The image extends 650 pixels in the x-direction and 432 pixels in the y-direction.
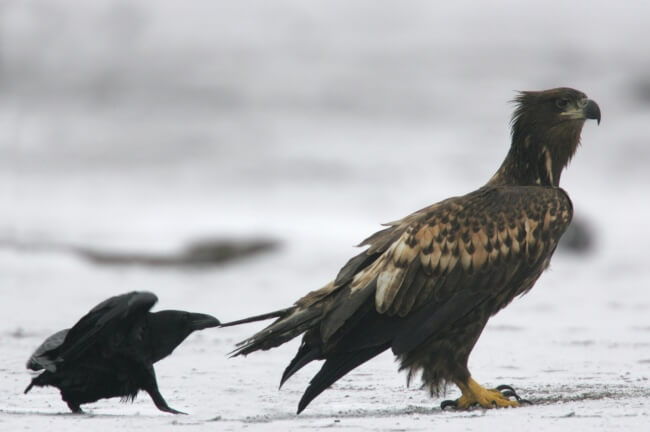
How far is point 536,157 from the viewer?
8500mm

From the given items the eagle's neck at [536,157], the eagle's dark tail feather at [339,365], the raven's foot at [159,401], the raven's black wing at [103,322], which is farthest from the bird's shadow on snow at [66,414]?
the eagle's neck at [536,157]

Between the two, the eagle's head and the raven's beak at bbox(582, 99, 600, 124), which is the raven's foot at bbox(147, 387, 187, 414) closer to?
the eagle's head

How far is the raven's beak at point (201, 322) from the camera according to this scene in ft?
26.3

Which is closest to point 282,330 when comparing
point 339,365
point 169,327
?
point 339,365

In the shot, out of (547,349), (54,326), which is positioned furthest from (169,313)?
(54,326)

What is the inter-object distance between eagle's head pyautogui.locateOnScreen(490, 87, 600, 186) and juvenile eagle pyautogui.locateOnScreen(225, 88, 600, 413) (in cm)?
47

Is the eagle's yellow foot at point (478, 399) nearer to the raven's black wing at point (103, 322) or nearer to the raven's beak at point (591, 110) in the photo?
the raven's black wing at point (103, 322)

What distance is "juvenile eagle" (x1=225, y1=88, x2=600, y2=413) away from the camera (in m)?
7.55

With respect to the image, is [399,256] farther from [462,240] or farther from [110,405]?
[110,405]

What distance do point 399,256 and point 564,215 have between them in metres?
1.14

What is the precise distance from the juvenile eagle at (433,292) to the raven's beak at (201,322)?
0.44 m

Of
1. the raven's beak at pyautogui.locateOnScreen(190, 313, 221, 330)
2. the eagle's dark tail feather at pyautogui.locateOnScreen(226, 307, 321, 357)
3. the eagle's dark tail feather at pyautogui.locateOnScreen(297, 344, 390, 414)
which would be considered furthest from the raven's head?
the eagle's dark tail feather at pyautogui.locateOnScreen(297, 344, 390, 414)

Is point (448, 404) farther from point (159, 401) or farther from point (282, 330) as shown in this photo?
point (159, 401)

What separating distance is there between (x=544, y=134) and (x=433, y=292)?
5.36ft
